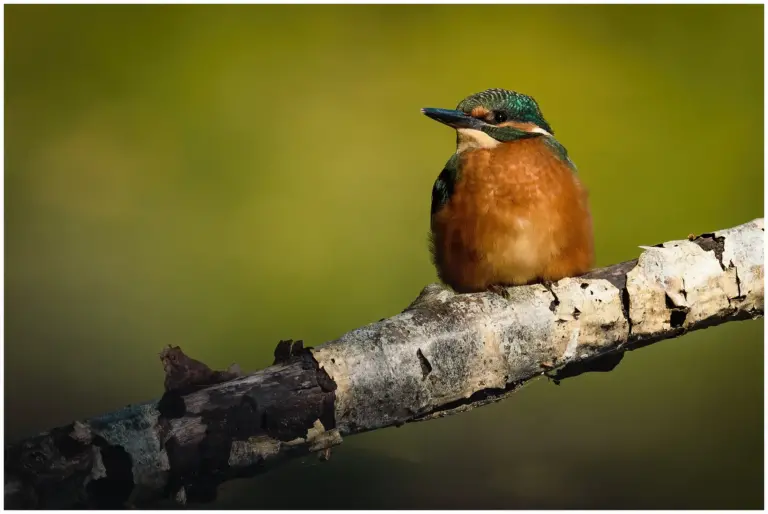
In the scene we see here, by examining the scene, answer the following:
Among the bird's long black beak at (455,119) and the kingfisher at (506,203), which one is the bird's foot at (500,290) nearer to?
the kingfisher at (506,203)

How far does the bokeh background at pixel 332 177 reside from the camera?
2625mm

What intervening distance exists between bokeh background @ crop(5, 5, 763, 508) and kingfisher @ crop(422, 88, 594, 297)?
17.0 inches

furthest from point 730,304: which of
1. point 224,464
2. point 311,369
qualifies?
point 224,464

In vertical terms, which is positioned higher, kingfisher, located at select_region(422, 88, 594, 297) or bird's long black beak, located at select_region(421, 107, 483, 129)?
bird's long black beak, located at select_region(421, 107, 483, 129)

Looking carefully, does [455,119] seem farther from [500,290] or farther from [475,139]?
[500,290]

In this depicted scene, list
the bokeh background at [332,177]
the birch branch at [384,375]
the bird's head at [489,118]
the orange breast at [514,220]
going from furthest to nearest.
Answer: the bokeh background at [332,177], the bird's head at [489,118], the orange breast at [514,220], the birch branch at [384,375]

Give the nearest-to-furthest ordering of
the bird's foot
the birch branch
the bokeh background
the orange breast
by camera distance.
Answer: the birch branch, the bird's foot, the orange breast, the bokeh background

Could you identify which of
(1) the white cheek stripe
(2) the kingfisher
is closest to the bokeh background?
(1) the white cheek stripe

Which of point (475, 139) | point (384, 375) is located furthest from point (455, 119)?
point (384, 375)

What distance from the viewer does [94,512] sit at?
1.58m

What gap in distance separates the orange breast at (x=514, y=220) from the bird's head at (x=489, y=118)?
0.12 ft

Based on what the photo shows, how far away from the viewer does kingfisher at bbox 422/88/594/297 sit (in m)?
2.23

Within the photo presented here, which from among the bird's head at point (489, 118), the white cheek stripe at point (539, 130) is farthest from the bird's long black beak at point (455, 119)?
the white cheek stripe at point (539, 130)

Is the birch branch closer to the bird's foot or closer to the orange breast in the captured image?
the bird's foot
